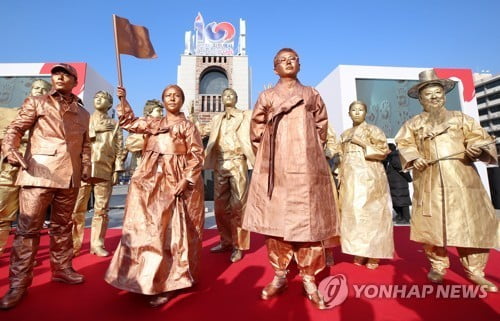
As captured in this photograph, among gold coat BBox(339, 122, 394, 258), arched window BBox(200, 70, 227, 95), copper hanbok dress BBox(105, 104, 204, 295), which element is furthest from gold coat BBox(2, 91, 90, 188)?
arched window BBox(200, 70, 227, 95)

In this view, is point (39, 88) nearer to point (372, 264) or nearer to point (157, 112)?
point (157, 112)

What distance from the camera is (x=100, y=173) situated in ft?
11.2

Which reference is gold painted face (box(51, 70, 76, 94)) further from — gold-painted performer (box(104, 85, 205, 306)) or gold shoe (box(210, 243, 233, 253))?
gold shoe (box(210, 243, 233, 253))

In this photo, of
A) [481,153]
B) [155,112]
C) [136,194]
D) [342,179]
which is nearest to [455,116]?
[481,153]

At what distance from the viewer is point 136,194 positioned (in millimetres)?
2193

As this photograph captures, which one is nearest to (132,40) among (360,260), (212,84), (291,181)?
(291,181)

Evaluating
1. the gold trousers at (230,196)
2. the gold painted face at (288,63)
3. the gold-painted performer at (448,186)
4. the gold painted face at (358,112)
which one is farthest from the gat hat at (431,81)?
the gold trousers at (230,196)

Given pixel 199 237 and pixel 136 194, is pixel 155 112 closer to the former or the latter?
pixel 136 194

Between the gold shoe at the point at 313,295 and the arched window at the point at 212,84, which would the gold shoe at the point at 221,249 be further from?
the arched window at the point at 212,84

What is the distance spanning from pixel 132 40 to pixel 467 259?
11.9 feet

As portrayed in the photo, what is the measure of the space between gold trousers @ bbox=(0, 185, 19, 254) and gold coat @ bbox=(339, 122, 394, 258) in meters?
3.89

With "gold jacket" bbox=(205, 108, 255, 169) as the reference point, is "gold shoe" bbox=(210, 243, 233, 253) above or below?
below

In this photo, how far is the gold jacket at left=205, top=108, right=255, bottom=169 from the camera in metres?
3.49

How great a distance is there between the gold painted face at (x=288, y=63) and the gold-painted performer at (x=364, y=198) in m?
1.37
